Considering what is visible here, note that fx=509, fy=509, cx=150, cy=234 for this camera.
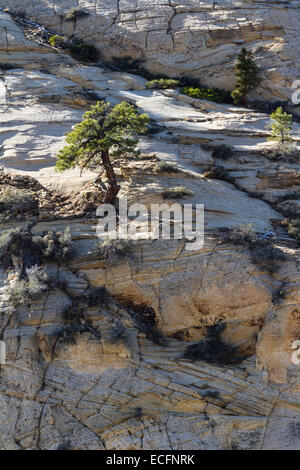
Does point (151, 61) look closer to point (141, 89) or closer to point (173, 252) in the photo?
point (141, 89)

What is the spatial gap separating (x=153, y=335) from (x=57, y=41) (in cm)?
2150

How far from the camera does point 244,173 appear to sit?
19.4m

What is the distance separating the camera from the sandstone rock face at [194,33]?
2748 cm

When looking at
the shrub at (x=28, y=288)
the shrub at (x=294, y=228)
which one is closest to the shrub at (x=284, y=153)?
the shrub at (x=294, y=228)

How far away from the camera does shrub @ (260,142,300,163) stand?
794 inches

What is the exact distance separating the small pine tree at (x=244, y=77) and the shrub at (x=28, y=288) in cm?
1636

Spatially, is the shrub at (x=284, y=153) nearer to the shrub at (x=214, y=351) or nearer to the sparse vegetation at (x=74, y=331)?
the shrub at (x=214, y=351)

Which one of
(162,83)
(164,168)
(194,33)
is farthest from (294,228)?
(194,33)

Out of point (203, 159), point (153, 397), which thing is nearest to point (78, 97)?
point (203, 159)

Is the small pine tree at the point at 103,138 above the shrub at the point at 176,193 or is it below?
above

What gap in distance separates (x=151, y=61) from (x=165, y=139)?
34.0 ft

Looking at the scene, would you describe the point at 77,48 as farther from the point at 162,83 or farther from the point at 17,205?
the point at 17,205

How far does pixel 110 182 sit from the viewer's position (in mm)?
16188

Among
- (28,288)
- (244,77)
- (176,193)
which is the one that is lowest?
(28,288)
